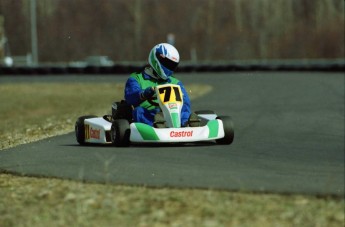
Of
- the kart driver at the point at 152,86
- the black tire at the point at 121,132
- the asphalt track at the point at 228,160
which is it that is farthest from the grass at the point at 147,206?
the kart driver at the point at 152,86

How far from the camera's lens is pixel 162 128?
1195 cm

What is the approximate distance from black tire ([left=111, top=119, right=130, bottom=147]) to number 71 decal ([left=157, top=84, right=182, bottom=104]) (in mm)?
562

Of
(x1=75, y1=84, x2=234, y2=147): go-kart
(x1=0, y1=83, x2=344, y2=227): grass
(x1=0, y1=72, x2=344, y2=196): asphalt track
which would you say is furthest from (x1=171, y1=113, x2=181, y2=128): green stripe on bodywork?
(x1=0, y1=83, x2=344, y2=227): grass

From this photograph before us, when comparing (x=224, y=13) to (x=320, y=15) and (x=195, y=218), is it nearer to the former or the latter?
(x=320, y=15)

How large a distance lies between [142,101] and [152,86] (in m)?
0.22

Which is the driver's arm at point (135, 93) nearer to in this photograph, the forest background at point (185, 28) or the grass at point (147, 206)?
the grass at point (147, 206)

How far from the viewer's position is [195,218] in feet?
21.9

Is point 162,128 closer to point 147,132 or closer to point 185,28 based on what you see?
point 147,132

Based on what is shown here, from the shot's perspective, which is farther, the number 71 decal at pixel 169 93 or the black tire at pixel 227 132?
the black tire at pixel 227 132

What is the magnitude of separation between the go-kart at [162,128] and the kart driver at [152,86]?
136 millimetres

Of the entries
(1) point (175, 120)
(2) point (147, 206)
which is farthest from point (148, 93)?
(2) point (147, 206)

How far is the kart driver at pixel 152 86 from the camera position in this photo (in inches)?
485

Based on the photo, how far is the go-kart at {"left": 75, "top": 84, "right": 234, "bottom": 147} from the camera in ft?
38.9

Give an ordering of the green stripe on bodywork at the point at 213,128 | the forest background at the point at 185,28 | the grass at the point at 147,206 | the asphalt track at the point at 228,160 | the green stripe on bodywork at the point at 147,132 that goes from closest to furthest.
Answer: the grass at the point at 147,206
the asphalt track at the point at 228,160
the green stripe on bodywork at the point at 147,132
the green stripe on bodywork at the point at 213,128
the forest background at the point at 185,28
